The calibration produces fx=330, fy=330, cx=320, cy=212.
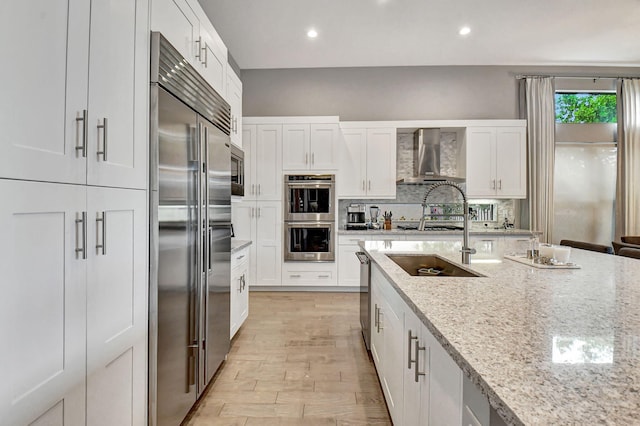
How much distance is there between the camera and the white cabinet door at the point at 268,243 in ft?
15.2

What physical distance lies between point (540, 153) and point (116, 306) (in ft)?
18.3

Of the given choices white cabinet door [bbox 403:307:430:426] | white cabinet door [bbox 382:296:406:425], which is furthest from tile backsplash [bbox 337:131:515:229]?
white cabinet door [bbox 403:307:430:426]

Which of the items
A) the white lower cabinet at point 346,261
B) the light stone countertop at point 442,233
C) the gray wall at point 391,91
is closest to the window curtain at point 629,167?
the gray wall at point 391,91

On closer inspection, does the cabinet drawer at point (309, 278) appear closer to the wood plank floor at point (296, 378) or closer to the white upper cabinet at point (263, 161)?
the wood plank floor at point (296, 378)

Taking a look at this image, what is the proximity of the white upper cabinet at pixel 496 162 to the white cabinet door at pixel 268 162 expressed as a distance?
2716 mm

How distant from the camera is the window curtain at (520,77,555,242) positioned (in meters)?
4.88

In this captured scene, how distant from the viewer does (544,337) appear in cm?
78

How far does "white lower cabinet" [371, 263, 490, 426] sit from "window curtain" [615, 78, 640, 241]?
16.4ft

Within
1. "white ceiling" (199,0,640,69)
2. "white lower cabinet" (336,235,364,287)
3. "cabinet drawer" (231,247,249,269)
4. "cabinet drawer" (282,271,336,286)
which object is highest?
"white ceiling" (199,0,640,69)

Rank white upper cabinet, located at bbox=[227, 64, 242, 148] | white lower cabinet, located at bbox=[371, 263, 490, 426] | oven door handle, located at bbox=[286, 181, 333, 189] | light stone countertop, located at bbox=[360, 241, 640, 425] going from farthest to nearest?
oven door handle, located at bbox=[286, 181, 333, 189] < white upper cabinet, located at bbox=[227, 64, 242, 148] < white lower cabinet, located at bbox=[371, 263, 490, 426] < light stone countertop, located at bbox=[360, 241, 640, 425]

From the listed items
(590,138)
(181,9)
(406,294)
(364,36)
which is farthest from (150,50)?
(590,138)

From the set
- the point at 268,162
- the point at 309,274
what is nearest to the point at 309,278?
the point at 309,274

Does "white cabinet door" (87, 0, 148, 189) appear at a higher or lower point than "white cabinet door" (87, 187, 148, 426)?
higher

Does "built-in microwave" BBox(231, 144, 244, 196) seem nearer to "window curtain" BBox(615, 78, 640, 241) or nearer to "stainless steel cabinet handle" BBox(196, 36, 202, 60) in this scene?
"stainless steel cabinet handle" BBox(196, 36, 202, 60)
